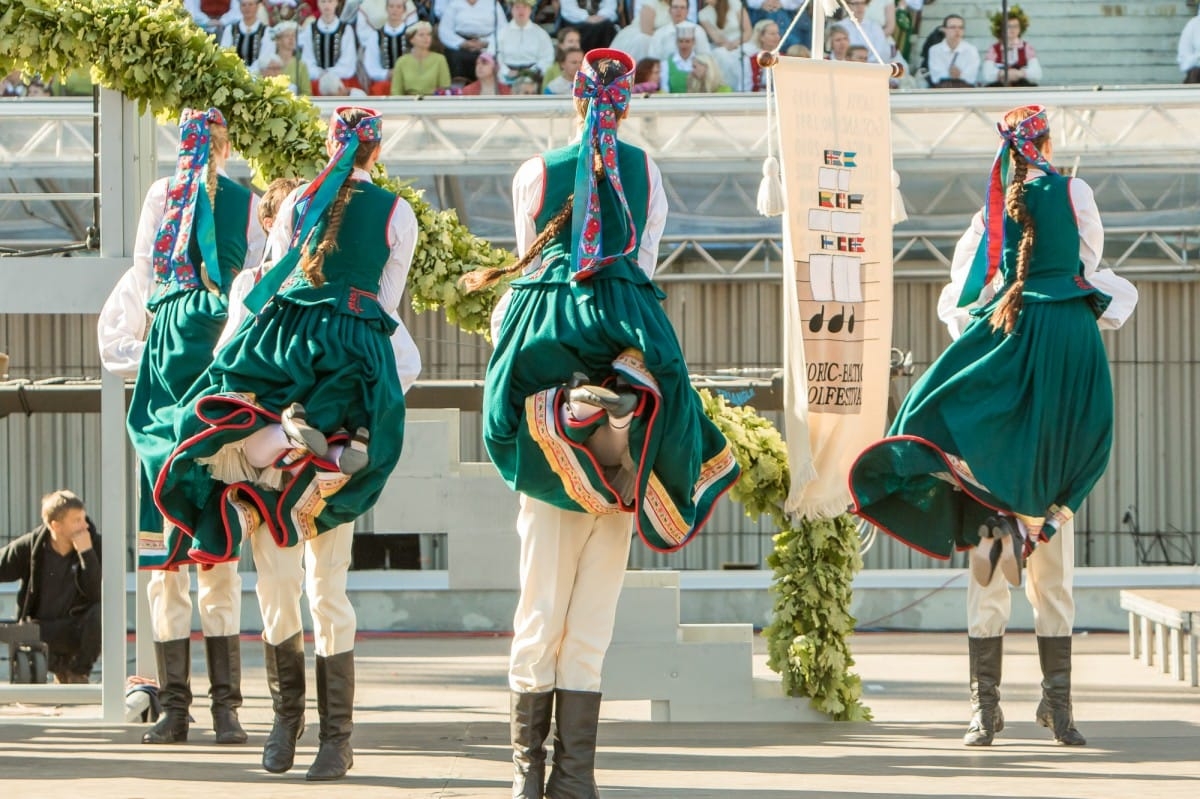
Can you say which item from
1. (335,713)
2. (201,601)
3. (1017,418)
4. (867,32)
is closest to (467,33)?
(867,32)

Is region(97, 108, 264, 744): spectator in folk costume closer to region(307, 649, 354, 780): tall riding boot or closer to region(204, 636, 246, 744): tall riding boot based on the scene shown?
region(204, 636, 246, 744): tall riding boot

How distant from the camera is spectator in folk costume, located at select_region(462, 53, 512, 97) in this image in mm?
13141

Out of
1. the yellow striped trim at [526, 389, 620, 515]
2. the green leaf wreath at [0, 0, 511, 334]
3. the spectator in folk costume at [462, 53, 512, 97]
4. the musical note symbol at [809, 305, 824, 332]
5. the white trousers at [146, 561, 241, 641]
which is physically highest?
the spectator in folk costume at [462, 53, 512, 97]

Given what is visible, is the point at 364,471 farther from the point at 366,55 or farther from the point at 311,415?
the point at 366,55

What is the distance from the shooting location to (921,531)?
533 centimetres

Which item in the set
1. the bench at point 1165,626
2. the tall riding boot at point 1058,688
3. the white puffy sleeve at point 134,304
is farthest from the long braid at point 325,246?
the bench at point 1165,626

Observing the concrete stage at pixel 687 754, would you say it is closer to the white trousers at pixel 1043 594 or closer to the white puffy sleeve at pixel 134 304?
the white trousers at pixel 1043 594

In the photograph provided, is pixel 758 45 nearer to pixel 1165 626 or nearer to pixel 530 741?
pixel 1165 626

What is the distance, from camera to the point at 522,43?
43.6 ft

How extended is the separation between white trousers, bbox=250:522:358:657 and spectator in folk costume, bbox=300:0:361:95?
351 inches

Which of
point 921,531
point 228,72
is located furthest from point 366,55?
point 921,531

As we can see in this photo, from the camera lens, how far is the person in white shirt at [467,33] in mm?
13289

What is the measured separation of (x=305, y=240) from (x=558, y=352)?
807 millimetres

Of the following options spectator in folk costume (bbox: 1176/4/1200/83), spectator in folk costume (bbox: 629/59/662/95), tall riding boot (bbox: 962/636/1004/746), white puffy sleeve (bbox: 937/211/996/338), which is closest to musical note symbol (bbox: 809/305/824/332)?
white puffy sleeve (bbox: 937/211/996/338)
